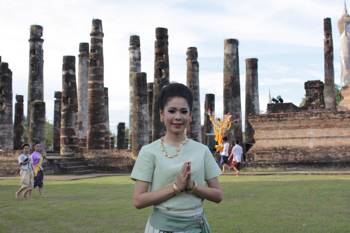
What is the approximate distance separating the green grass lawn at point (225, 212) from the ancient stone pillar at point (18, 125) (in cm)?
2273

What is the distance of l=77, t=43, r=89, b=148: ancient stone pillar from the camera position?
101ft

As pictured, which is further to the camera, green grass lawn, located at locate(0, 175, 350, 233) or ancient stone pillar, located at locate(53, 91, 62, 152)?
ancient stone pillar, located at locate(53, 91, 62, 152)

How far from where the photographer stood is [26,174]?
41.2ft

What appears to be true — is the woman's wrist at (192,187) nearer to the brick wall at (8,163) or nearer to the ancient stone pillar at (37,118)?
the brick wall at (8,163)

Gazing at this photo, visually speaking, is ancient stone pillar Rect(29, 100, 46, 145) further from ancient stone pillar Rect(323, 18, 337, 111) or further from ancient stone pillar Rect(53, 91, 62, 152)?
ancient stone pillar Rect(323, 18, 337, 111)

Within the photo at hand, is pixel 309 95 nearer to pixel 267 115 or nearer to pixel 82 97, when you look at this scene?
pixel 267 115

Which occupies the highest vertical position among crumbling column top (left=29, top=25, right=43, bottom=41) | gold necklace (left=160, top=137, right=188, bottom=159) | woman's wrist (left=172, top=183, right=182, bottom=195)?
crumbling column top (left=29, top=25, right=43, bottom=41)

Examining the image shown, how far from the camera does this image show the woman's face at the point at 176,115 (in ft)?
10.3

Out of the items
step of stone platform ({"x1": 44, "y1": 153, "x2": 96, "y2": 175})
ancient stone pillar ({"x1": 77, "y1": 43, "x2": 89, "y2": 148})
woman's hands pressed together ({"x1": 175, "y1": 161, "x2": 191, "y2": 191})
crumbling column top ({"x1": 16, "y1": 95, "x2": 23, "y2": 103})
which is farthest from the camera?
crumbling column top ({"x1": 16, "y1": 95, "x2": 23, "y2": 103})

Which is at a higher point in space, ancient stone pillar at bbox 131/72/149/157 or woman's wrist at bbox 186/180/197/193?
ancient stone pillar at bbox 131/72/149/157

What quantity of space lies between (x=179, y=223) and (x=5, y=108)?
1133 inches

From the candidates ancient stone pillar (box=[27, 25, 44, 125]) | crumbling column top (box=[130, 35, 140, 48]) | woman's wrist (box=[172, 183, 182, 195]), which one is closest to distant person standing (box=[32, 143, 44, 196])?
woman's wrist (box=[172, 183, 182, 195])

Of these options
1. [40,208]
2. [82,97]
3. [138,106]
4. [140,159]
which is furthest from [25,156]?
[82,97]

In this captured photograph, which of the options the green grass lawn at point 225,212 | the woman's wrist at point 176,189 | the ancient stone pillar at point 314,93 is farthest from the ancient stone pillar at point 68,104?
the woman's wrist at point 176,189
